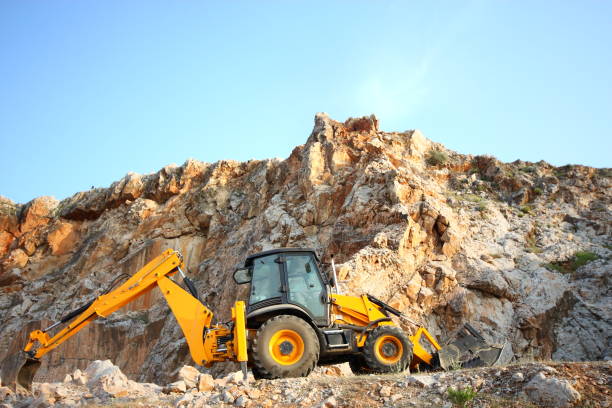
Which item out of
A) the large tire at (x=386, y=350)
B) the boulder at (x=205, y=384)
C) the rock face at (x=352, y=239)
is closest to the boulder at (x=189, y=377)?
the boulder at (x=205, y=384)

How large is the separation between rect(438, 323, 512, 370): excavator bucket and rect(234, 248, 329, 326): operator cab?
241cm

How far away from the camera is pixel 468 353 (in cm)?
881

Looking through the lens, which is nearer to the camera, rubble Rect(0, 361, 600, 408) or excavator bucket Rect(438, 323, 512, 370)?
rubble Rect(0, 361, 600, 408)

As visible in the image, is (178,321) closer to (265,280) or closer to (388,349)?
(265,280)

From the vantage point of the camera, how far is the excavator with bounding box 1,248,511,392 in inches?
287

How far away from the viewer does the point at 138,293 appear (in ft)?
28.9

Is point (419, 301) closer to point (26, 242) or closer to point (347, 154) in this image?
point (347, 154)

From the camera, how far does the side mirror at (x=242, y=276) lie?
8044mm

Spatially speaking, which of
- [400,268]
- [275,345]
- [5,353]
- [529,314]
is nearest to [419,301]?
[400,268]

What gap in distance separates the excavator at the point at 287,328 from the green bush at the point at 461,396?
2525 millimetres

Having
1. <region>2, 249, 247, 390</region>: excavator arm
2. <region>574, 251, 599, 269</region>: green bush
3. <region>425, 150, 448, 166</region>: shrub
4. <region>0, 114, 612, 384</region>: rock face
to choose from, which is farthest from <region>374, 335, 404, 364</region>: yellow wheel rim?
<region>425, 150, 448, 166</region>: shrub

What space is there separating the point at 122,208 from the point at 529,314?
20.8 meters

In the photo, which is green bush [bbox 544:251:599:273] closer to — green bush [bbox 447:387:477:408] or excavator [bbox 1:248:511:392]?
excavator [bbox 1:248:511:392]

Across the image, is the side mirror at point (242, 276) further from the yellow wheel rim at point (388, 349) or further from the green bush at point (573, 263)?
the green bush at point (573, 263)
